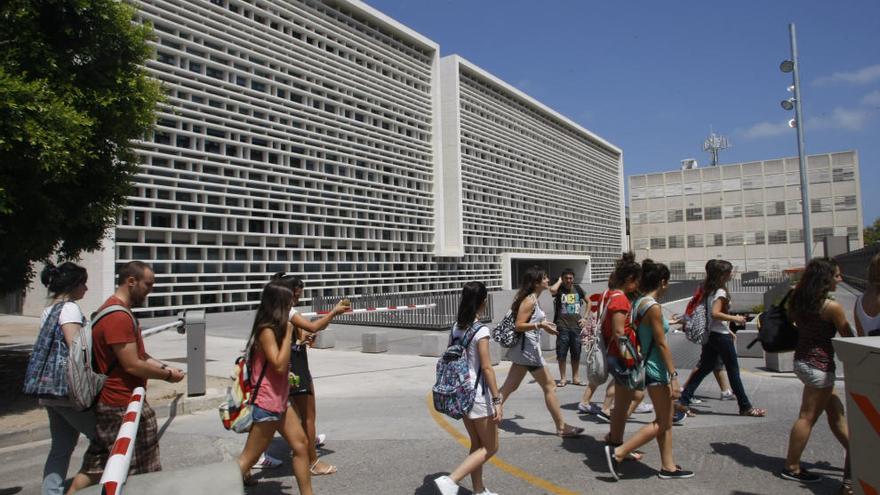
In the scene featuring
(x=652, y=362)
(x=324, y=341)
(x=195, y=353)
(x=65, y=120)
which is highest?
(x=65, y=120)

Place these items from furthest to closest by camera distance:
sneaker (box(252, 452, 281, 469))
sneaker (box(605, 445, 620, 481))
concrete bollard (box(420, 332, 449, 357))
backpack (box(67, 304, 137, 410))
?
concrete bollard (box(420, 332, 449, 357)), sneaker (box(252, 452, 281, 469)), sneaker (box(605, 445, 620, 481)), backpack (box(67, 304, 137, 410))

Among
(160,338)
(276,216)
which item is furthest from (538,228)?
(160,338)

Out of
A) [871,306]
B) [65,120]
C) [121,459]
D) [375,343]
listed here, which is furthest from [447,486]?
[375,343]

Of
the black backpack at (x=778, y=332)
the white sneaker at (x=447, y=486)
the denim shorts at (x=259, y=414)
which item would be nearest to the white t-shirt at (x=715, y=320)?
the black backpack at (x=778, y=332)

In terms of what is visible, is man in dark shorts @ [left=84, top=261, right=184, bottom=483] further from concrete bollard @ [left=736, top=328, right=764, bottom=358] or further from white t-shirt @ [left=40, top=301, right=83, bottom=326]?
A: concrete bollard @ [left=736, top=328, right=764, bottom=358]

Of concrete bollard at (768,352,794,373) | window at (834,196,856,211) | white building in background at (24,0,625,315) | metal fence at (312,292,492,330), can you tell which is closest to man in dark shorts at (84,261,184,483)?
concrete bollard at (768,352,794,373)

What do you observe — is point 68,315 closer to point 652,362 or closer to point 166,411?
point 166,411

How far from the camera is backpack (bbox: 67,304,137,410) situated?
12.1ft

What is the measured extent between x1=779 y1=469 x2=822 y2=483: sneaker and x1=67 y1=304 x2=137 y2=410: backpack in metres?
5.14

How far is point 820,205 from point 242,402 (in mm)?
77460

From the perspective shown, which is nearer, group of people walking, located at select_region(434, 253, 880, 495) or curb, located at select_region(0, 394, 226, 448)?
group of people walking, located at select_region(434, 253, 880, 495)

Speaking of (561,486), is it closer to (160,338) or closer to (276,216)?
(160,338)

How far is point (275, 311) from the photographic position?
13.2 feet

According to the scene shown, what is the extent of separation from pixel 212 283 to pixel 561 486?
2153 centimetres
